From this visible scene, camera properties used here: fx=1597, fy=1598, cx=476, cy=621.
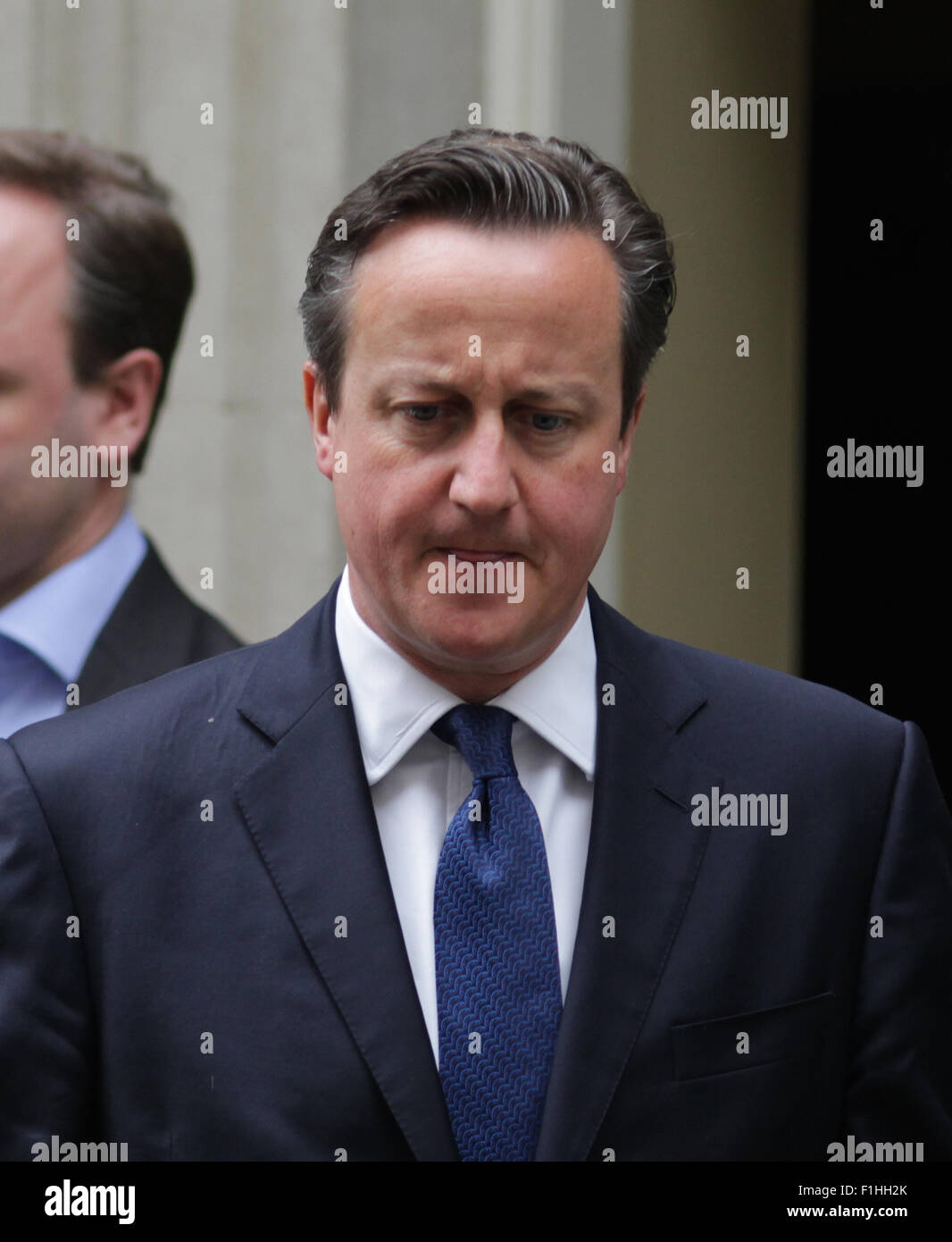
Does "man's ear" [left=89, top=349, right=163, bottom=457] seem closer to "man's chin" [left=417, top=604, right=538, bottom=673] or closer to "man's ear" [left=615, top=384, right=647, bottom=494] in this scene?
"man's ear" [left=615, top=384, right=647, bottom=494]

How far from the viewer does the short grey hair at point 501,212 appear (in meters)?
2.36

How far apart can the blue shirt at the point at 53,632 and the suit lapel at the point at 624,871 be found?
65.0 inches

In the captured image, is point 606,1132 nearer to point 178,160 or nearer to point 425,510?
point 425,510

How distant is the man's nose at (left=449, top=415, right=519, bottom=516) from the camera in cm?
226

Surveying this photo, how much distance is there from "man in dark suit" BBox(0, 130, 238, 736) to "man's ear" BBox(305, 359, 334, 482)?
1.37 meters

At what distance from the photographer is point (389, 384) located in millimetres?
2312

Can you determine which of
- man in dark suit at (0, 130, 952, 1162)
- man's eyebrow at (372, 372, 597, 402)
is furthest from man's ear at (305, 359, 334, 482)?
man's eyebrow at (372, 372, 597, 402)

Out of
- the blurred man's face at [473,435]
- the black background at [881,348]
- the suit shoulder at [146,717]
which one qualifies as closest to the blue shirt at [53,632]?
the suit shoulder at [146,717]

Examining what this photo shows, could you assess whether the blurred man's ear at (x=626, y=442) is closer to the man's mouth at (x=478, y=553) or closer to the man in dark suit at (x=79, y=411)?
the man's mouth at (x=478, y=553)

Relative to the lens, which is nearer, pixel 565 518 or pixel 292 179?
pixel 565 518

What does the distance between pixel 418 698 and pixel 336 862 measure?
281mm

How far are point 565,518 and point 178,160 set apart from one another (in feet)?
7.17
